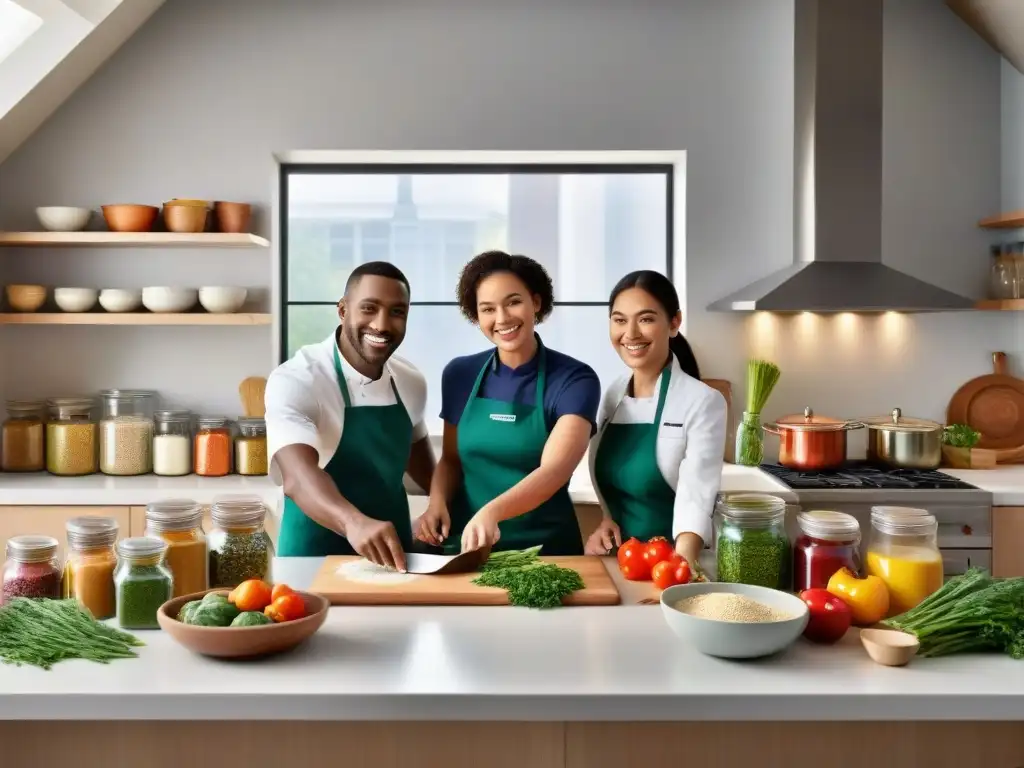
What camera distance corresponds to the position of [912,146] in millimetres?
4355

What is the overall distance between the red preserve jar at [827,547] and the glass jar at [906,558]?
5 cm

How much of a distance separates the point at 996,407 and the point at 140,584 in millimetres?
3810

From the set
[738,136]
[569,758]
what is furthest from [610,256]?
[569,758]

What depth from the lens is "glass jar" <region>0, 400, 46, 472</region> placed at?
13.3ft

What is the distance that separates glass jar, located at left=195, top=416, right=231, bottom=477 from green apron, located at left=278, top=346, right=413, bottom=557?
142 centimetres

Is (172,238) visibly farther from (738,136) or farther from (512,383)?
(738,136)

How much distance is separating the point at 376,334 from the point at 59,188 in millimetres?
2444

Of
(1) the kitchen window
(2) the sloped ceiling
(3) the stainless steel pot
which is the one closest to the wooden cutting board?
(3) the stainless steel pot

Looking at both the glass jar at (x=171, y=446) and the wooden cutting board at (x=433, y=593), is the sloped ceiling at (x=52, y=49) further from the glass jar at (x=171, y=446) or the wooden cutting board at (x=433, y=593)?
the wooden cutting board at (x=433, y=593)

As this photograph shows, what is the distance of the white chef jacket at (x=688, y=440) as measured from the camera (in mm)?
2484

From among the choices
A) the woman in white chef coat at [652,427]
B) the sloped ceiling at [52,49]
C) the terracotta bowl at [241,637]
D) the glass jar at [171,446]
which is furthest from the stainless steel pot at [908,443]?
the sloped ceiling at [52,49]

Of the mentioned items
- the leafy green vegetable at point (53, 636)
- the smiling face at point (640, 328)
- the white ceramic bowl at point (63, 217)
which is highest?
the white ceramic bowl at point (63, 217)

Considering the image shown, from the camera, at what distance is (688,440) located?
103 inches

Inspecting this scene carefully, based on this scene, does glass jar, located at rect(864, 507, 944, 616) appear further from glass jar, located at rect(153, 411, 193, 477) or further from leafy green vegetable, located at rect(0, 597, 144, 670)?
glass jar, located at rect(153, 411, 193, 477)
